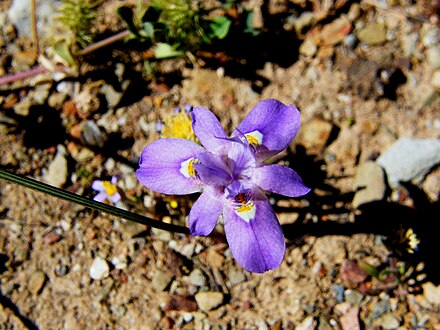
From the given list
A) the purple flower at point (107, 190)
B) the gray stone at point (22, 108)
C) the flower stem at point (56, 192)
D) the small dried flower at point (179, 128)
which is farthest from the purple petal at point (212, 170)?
the gray stone at point (22, 108)

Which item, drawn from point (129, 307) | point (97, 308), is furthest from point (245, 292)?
point (97, 308)

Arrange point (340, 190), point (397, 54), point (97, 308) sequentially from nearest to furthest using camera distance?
point (97, 308) → point (340, 190) → point (397, 54)

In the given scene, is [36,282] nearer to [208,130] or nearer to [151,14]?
[208,130]

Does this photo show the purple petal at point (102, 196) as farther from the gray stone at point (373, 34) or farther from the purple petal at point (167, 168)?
the gray stone at point (373, 34)

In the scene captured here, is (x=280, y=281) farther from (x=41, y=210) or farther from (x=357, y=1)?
(x=357, y=1)

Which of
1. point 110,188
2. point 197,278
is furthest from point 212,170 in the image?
point 197,278

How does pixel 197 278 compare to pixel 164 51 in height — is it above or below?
below

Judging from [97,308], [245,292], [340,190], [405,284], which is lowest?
[97,308]
